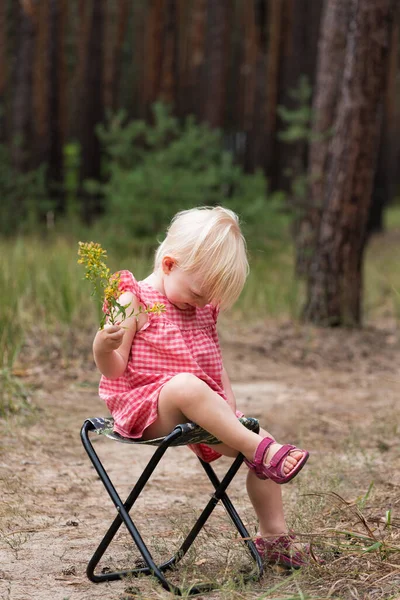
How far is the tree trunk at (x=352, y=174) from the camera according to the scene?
7148 millimetres

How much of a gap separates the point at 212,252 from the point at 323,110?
6682mm

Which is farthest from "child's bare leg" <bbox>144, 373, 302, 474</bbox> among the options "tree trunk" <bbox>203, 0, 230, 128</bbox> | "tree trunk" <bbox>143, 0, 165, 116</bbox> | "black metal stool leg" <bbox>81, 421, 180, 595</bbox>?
"tree trunk" <bbox>143, 0, 165, 116</bbox>

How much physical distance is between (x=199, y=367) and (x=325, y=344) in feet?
14.1

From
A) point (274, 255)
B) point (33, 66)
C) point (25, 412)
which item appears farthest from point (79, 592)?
point (33, 66)

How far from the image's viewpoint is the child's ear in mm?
2902

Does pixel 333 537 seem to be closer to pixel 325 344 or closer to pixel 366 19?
pixel 325 344

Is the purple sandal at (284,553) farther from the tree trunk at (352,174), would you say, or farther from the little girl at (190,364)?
the tree trunk at (352,174)

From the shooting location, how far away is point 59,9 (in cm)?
1588

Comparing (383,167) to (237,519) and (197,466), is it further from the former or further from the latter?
(237,519)

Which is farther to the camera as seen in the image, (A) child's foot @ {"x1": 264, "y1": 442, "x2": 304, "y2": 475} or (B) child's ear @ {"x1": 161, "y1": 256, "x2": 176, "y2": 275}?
(B) child's ear @ {"x1": 161, "y1": 256, "x2": 176, "y2": 275}

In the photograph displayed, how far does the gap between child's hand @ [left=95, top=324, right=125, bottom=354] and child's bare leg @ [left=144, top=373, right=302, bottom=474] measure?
21 cm

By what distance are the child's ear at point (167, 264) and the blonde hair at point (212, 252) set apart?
0.06ft

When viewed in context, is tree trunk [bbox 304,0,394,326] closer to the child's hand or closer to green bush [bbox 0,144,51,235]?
the child's hand

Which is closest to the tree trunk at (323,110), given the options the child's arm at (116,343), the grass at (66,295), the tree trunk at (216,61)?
the grass at (66,295)
